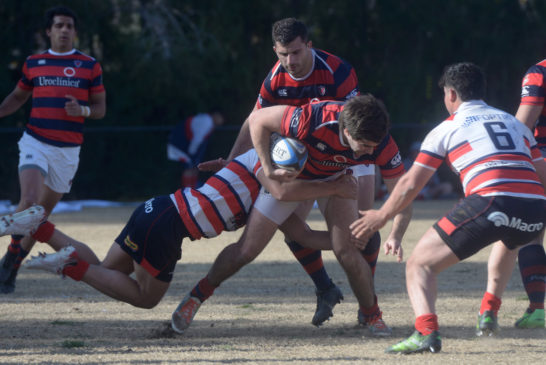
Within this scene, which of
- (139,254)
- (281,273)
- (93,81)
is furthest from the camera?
(281,273)

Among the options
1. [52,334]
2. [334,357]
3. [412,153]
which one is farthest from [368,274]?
[412,153]

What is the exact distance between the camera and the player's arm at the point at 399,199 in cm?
429

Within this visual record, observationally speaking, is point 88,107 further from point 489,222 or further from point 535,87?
point 489,222

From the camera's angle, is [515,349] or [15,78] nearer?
[515,349]

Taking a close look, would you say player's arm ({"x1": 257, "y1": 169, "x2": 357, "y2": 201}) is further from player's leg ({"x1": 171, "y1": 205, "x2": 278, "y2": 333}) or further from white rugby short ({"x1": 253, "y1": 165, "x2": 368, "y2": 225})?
player's leg ({"x1": 171, "y1": 205, "x2": 278, "y2": 333})

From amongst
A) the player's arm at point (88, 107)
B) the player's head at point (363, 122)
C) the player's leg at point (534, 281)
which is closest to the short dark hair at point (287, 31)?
the player's head at point (363, 122)

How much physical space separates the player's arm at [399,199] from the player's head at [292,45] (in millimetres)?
1501

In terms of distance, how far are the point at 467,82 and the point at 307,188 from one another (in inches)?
42.4

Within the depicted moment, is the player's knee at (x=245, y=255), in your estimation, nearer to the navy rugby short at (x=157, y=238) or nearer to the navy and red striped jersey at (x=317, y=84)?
the navy rugby short at (x=157, y=238)

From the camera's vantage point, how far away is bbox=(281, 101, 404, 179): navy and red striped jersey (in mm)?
4590

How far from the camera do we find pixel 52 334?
16.2ft

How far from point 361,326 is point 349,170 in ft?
3.21

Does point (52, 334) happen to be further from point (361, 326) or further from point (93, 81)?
point (93, 81)

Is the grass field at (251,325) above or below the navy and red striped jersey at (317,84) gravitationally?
below
